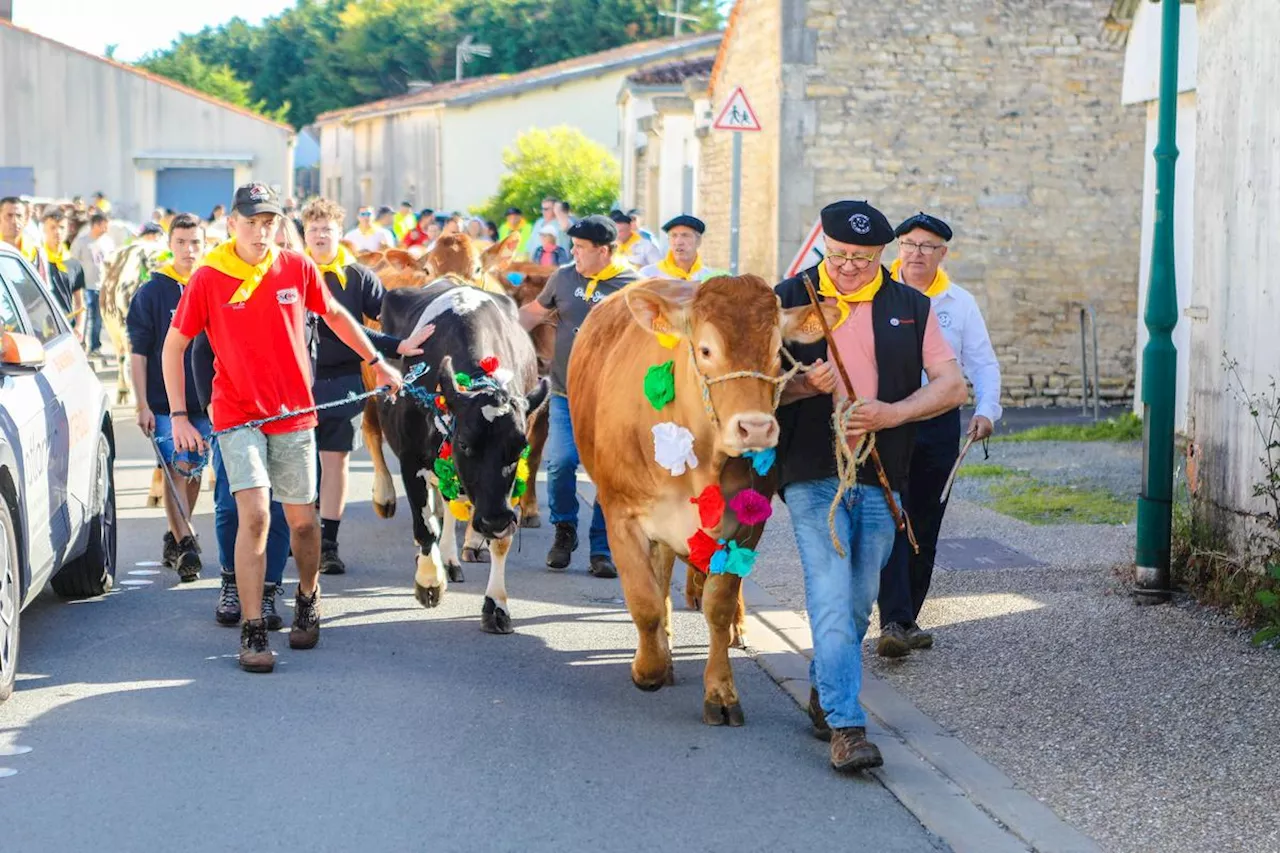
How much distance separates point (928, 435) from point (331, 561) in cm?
383

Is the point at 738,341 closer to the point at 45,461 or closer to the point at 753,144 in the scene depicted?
the point at 45,461

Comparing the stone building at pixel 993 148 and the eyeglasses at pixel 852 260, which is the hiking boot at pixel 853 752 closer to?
the eyeglasses at pixel 852 260

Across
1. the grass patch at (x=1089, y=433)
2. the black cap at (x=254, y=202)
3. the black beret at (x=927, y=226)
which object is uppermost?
the black cap at (x=254, y=202)

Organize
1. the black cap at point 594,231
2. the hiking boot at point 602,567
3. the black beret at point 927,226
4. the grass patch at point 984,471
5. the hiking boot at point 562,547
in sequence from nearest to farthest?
the black beret at point 927,226, the hiking boot at point 602,567, the black cap at point 594,231, the hiking boot at point 562,547, the grass patch at point 984,471

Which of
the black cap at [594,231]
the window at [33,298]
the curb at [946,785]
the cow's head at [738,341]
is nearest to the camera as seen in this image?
the curb at [946,785]

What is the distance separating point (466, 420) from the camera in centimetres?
866

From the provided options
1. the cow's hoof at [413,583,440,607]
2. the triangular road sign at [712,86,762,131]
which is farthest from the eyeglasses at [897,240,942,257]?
the triangular road sign at [712,86,762,131]

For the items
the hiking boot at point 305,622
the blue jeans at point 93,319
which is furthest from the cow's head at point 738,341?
the blue jeans at point 93,319

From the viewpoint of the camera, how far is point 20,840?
5.43 metres

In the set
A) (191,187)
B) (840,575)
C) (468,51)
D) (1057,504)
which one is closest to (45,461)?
(840,575)

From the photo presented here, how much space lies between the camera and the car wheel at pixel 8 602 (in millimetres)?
7098

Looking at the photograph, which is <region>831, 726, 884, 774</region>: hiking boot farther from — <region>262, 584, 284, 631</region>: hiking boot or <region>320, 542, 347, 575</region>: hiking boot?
<region>320, 542, 347, 575</region>: hiking boot

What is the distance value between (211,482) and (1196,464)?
7351 mm

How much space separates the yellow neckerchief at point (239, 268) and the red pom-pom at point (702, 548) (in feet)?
7.49
